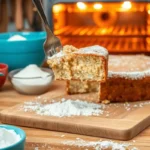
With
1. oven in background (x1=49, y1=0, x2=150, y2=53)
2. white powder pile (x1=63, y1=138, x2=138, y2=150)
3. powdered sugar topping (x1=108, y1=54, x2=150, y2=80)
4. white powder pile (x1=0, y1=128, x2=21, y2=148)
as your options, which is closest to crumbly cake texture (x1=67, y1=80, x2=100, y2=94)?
powdered sugar topping (x1=108, y1=54, x2=150, y2=80)

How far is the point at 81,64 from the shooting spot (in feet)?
4.47

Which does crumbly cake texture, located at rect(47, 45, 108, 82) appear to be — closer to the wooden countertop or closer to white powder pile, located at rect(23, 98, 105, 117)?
white powder pile, located at rect(23, 98, 105, 117)

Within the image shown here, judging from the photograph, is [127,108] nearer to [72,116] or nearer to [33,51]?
[72,116]

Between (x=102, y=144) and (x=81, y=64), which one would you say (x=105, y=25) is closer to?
(x=81, y=64)

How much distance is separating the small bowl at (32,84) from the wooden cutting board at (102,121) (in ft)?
0.51

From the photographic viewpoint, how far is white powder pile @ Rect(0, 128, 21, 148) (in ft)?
3.14

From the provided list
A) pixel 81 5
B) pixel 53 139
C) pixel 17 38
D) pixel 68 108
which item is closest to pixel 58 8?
pixel 81 5

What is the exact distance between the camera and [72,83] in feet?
4.95

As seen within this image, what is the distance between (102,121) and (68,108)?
0.13 metres

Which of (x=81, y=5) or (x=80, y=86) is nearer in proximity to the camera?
(x=80, y=86)

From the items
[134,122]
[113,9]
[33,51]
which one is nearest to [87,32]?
[113,9]

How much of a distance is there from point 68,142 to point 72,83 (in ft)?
1.37

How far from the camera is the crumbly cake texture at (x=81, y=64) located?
1334mm

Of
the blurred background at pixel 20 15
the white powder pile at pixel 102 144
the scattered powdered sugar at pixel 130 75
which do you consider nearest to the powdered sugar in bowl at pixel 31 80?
the scattered powdered sugar at pixel 130 75
